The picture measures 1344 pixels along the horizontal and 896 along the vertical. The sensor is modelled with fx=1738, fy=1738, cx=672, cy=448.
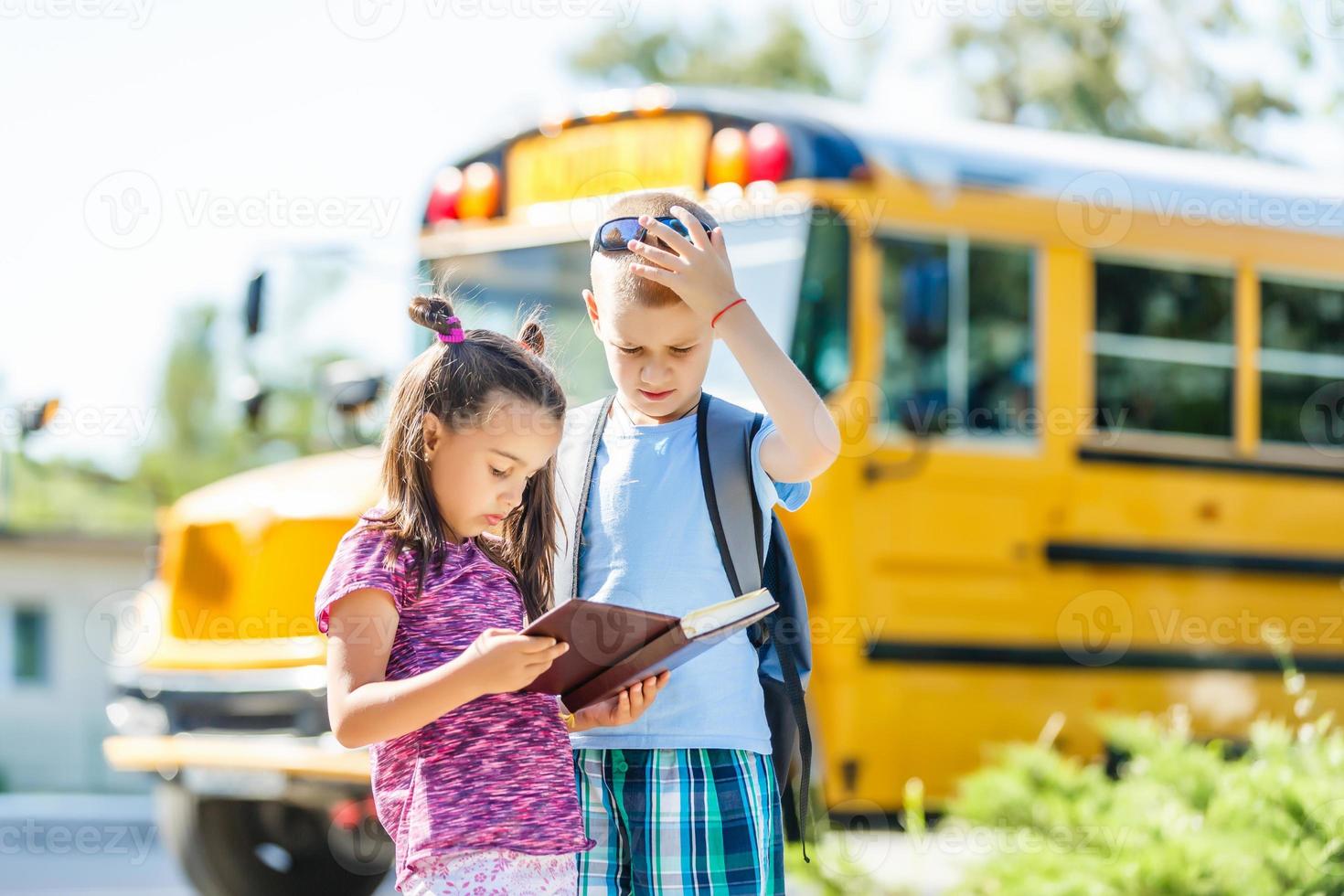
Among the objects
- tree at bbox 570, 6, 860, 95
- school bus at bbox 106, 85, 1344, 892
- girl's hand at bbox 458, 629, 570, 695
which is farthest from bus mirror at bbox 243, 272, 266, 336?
tree at bbox 570, 6, 860, 95

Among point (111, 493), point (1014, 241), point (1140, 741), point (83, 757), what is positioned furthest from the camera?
point (111, 493)

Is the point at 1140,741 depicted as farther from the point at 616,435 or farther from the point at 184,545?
the point at 184,545

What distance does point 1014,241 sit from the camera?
527cm

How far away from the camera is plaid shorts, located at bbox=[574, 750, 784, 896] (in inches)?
81.5

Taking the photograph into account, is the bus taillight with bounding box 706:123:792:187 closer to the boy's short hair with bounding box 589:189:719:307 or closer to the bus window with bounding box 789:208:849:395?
the bus window with bounding box 789:208:849:395

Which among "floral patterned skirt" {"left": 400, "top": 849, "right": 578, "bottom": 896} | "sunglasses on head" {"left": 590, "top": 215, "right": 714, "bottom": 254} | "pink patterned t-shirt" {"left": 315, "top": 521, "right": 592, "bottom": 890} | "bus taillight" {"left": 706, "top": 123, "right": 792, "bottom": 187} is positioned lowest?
"floral patterned skirt" {"left": 400, "top": 849, "right": 578, "bottom": 896}

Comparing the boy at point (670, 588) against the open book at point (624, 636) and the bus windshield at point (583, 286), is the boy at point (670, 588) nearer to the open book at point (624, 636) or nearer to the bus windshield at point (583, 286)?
the open book at point (624, 636)

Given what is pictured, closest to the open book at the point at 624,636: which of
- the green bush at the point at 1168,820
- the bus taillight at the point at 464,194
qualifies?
the green bush at the point at 1168,820

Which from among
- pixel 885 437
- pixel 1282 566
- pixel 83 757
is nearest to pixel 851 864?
pixel 885 437

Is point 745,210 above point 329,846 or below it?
above

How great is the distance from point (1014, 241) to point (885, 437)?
2.52 feet

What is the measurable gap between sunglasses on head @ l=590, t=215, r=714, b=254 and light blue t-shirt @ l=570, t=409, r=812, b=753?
0.25m

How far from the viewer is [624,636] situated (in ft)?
5.99

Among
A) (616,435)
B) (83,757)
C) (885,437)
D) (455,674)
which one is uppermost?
(885,437)
